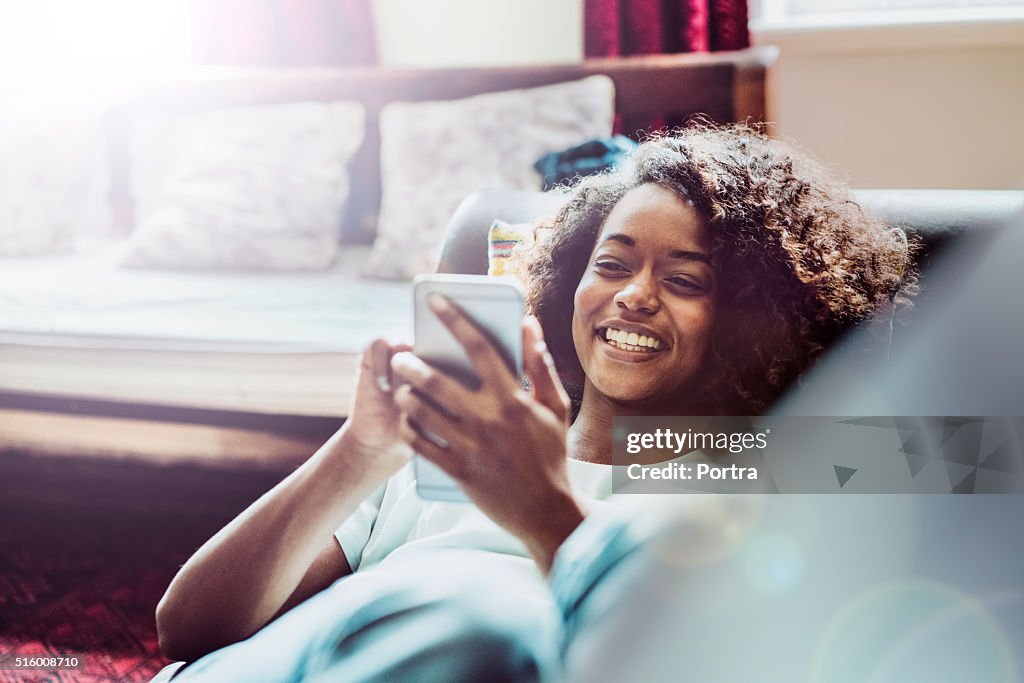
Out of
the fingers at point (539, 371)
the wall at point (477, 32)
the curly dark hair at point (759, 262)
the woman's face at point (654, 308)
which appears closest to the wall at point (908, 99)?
the wall at point (477, 32)

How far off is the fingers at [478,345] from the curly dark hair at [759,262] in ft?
0.39

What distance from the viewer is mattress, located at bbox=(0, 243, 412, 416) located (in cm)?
129

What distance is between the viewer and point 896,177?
1708 millimetres

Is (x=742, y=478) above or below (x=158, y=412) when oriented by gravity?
above

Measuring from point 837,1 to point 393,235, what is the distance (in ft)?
3.75

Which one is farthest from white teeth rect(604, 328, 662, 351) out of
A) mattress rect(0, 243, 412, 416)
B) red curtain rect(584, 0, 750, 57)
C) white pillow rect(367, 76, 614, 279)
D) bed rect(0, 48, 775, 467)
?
red curtain rect(584, 0, 750, 57)

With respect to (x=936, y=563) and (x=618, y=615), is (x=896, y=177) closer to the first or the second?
(x=936, y=563)

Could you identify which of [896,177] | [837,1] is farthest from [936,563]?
[837,1]

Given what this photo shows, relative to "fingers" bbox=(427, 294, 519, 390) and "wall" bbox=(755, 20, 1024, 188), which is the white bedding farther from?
"wall" bbox=(755, 20, 1024, 188)

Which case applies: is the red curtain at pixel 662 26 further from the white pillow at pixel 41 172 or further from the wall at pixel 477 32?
the white pillow at pixel 41 172

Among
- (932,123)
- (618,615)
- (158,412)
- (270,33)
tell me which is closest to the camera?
(618,615)

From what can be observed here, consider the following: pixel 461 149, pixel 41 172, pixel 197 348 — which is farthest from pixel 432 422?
pixel 41 172

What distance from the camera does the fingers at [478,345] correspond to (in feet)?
1.99

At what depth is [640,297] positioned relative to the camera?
663mm
